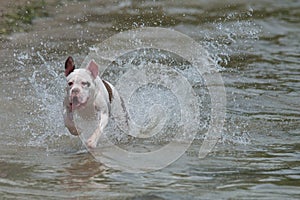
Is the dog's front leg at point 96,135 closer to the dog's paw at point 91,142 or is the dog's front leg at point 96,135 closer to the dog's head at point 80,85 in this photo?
the dog's paw at point 91,142

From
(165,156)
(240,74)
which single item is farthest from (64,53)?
(165,156)

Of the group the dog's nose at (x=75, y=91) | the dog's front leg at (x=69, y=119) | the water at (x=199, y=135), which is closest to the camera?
the water at (x=199, y=135)

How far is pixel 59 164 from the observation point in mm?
7824

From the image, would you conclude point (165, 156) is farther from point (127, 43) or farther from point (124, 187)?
point (127, 43)

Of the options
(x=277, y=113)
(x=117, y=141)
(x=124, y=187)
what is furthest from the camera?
(x=277, y=113)

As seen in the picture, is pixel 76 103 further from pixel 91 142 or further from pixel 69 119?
pixel 91 142

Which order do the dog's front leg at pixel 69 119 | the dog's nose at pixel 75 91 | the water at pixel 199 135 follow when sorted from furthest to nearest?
the dog's front leg at pixel 69 119 → the dog's nose at pixel 75 91 → the water at pixel 199 135

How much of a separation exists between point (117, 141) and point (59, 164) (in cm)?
111

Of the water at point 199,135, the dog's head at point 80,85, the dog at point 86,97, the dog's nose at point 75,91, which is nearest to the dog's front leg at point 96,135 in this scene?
the dog at point 86,97

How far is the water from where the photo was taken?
708 cm

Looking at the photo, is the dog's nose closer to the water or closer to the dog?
the dog

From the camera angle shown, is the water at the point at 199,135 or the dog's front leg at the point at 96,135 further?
the dog's front leg at the point at 96,135

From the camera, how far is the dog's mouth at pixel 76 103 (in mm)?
7836

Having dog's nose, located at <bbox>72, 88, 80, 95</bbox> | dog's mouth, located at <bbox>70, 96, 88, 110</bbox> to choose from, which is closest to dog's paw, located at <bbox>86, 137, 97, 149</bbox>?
dog's mouth, located at <bbox>70, 96, 88, 110</bbox>
